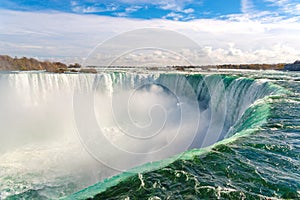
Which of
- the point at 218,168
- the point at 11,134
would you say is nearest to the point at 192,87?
the point at 11,134

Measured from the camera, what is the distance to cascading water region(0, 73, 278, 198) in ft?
36.5

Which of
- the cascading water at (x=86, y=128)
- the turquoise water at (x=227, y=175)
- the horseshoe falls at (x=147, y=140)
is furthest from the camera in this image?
the cascading water at (x=86, y=128)

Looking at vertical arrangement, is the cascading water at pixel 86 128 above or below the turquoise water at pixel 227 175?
below

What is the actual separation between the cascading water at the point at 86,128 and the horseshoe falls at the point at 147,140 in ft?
0.24

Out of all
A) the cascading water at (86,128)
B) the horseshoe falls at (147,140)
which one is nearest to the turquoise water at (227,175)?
the horseshoe falls at (147,140)

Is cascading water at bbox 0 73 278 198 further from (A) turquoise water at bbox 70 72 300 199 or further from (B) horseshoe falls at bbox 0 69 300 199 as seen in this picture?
(A) turquoise water at bbox 70 72 300 199

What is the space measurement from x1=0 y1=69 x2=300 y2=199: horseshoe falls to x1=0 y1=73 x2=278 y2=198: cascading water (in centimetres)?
7

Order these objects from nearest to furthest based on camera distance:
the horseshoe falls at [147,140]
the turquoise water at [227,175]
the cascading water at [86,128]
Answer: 1. the turquoise water at [227,175]
2. the horseshoe falls at [147,140]
3. the cascading water at [86,128]

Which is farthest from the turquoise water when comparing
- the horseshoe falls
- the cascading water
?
the cascading water

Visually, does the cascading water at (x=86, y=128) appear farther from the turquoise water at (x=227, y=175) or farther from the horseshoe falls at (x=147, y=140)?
the turquoise water at (x=227, y=175)

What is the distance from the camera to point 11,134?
1747 centimetres

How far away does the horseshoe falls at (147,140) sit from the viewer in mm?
4414

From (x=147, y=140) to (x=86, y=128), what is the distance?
4402 millimetres

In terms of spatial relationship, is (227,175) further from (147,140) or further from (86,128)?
(86,128)
